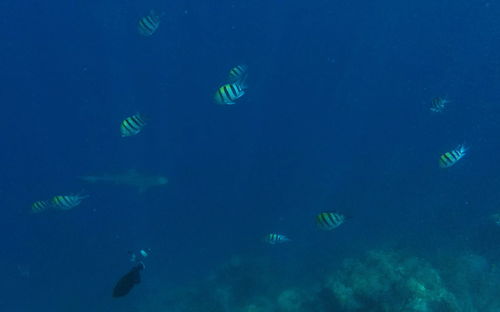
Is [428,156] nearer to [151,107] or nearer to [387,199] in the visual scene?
[387,199]

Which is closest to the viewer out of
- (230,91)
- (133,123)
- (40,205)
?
(230,91)

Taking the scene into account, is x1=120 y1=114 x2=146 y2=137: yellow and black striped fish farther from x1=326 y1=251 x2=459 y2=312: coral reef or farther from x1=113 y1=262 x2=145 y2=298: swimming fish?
x1=326 y1=251 x2=459 y2=312: coral reef

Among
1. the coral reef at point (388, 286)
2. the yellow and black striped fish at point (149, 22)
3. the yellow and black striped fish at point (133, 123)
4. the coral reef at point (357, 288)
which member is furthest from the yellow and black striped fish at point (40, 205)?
the coral reef at point (388, 286)

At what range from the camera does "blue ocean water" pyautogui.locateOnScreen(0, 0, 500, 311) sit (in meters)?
21.6

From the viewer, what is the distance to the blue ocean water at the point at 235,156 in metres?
21.6

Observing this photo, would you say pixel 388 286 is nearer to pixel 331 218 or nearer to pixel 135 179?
pixel 331 218

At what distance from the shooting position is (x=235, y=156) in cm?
3512

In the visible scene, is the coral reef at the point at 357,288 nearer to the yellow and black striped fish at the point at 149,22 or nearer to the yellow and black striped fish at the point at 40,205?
the yellow and black striped fish at the point at 40,205

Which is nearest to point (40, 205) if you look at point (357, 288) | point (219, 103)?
point (219, 103)

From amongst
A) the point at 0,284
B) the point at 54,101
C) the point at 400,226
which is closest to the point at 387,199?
the point at 400,226

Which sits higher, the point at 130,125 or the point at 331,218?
the point at 130,125

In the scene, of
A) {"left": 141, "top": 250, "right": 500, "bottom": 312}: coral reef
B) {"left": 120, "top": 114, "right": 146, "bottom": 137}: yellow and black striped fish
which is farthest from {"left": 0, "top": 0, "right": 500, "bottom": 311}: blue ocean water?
{"left": 120, "top": 114, "right": 146, "bottom": 137}: yellow and black striped fish

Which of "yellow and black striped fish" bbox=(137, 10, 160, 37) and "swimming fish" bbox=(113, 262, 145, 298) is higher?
"yellow and black striped fish" bbox=(137, 10, 160, 37)

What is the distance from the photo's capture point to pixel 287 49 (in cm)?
4738
